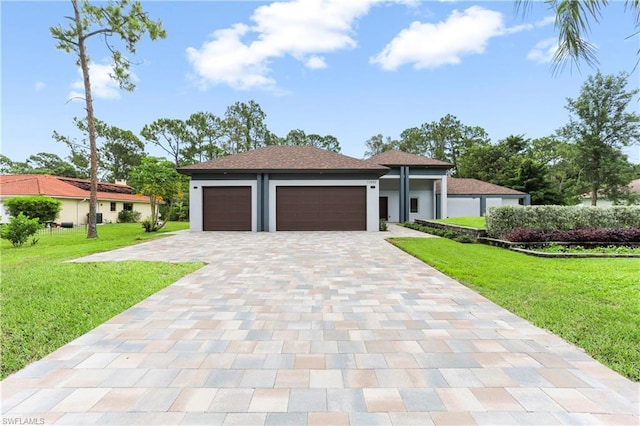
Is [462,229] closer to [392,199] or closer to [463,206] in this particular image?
[392,199]

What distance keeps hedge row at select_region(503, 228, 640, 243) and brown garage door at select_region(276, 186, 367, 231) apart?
7.25 m

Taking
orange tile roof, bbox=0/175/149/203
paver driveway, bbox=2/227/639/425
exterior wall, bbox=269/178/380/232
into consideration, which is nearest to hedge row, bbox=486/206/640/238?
exterior wall, bbox=269/178/380/232

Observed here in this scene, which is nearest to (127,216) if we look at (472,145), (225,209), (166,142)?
(166,142)

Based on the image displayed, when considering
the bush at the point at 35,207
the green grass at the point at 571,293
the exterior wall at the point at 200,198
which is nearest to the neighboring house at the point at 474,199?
the exterior wall at the point at 200,198

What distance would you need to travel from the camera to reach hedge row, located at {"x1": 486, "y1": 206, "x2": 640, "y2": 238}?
9.77m

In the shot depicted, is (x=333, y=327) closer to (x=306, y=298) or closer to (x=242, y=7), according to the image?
(x=306, y=298)

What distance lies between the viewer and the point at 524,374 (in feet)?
7.97

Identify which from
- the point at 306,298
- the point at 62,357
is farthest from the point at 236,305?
the point at 62,357

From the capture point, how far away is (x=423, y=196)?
22.4 metres

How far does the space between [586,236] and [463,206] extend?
585 inches

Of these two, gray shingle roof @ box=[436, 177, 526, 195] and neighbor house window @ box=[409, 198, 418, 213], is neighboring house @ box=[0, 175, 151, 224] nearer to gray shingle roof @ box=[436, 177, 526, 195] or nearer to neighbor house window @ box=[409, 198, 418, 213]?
neighbor house window @ box=[409, 198, 418, 213]

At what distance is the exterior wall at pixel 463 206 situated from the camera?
23.3 meters

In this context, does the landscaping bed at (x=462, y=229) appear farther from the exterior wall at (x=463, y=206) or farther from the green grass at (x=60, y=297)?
the green grass at (x=60, y=297)

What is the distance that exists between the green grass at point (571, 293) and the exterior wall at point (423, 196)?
1430cm
